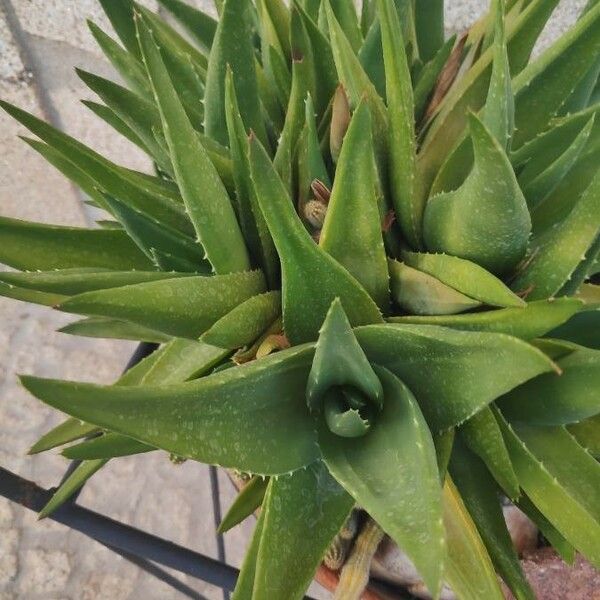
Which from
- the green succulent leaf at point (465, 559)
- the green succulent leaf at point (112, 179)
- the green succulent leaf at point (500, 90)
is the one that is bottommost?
the green succulent leaf at point (465, 559)

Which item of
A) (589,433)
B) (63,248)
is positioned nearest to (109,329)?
(63,248)

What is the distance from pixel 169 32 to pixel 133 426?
332 mm

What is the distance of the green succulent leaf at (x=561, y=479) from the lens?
0.98ft

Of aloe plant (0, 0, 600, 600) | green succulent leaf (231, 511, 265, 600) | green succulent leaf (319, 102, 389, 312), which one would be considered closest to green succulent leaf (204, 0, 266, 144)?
aloe plant (0, 0, 600, 600)

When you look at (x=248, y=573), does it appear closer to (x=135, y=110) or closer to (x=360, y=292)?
(x=360, y=292)

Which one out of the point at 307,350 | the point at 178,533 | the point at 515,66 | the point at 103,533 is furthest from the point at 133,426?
the point at 178,533

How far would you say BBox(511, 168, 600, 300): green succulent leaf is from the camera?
30 cm

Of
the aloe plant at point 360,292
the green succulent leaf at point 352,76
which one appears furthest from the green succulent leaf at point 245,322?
the green succulent leaf at point 352,76

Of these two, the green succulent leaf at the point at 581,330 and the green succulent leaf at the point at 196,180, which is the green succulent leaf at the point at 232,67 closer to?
the green succulent leaf at the point at 196,180

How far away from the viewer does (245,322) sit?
0.32 metres

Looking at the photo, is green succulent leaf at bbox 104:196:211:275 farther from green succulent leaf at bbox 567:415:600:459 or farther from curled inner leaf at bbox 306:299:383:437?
green succulent leaf at bbox 567:415:600:459

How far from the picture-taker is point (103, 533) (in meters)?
0.40

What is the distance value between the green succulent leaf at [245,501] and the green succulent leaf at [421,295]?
116 mm

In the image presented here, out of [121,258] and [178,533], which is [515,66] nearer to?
[121,258]
